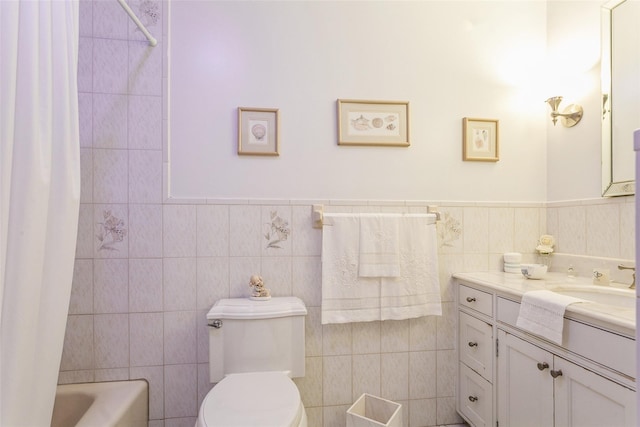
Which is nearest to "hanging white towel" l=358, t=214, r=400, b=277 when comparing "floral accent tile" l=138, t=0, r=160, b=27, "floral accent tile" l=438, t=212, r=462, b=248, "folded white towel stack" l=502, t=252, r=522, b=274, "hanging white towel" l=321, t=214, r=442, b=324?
"hanging white towel" l=321, t=214, r=442, b=324

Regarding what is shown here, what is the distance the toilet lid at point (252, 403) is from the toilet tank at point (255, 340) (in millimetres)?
99

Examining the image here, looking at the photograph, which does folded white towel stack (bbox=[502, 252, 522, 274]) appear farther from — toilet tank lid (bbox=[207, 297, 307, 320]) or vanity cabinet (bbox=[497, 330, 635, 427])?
toilet tank lid (bbox=[207, 297, 307, 320])

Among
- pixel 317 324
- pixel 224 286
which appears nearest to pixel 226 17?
pixel 224 286

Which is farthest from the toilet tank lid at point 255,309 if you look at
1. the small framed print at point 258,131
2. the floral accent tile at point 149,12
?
the floral accent tile at point 149,12

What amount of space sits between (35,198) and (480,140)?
6.66 feet

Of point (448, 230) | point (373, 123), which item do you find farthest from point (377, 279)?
point (373, 123)

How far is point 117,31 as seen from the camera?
155 cm

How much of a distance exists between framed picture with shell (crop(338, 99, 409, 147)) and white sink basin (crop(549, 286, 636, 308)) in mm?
1037

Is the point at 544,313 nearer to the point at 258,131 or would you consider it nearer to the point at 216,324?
the point at 216,324

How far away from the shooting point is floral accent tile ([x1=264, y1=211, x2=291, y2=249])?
1625mm

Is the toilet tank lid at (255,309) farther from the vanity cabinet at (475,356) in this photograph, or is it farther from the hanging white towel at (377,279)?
the vanity cabinet at (475,356)

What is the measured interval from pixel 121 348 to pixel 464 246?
189 centimetres

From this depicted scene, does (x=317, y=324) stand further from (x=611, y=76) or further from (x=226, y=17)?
(x=611, y=76)

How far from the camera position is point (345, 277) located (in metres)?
1.59
